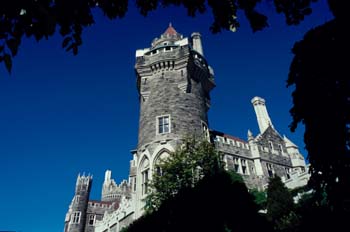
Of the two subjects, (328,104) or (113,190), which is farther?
(113,190)

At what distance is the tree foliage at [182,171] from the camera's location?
19.1 m

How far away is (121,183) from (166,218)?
58855 millimetres

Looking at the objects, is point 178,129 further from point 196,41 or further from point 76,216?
point 76,216

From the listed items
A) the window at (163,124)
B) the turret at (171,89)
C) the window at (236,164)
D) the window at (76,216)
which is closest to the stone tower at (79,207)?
the window at (76,216)

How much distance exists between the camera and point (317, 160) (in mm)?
5691

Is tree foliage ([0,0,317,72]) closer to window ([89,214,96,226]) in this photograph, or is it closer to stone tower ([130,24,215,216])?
stone tower ([130,24,215,216])

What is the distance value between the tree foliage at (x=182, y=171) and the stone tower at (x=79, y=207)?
41.6m

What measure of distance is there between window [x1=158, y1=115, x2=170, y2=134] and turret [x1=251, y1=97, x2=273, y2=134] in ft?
69.8

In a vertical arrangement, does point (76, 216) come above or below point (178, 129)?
above

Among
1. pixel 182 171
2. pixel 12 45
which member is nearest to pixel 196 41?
pixel 182 171

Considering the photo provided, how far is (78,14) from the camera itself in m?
4.68

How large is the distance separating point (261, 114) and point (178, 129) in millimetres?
23468

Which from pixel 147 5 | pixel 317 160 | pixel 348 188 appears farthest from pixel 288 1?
pixel 348 188

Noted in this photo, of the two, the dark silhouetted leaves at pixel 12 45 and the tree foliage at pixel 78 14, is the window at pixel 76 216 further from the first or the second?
the dark silhouetted leaves at pixel 12 45
